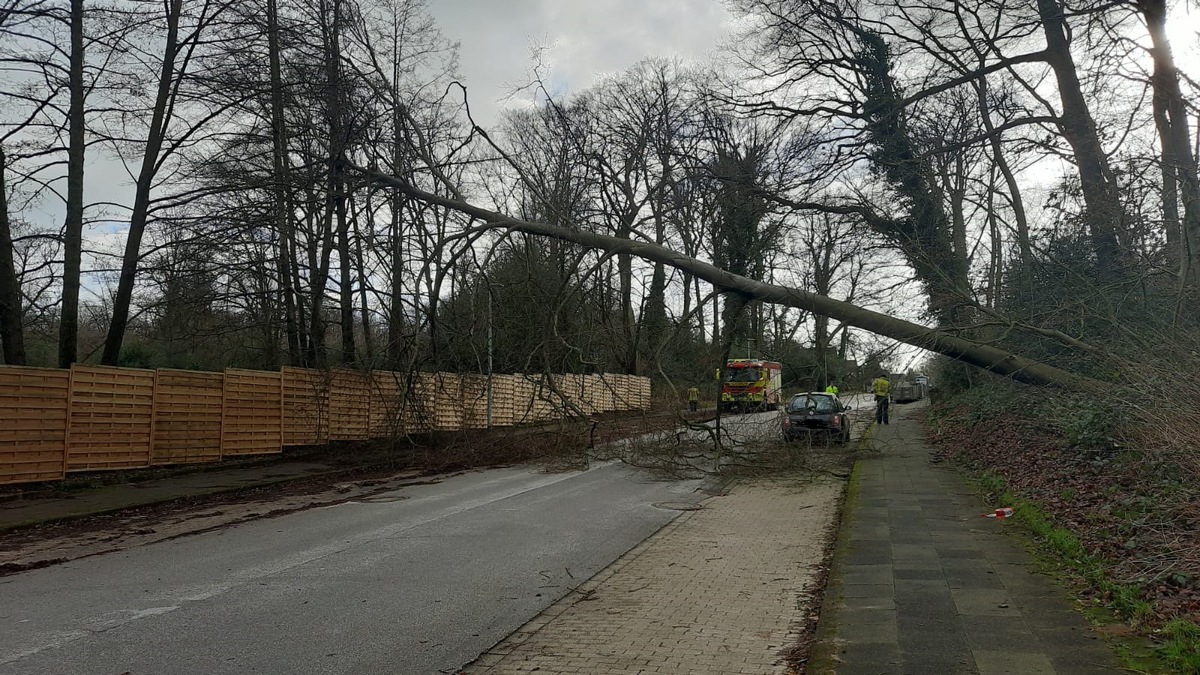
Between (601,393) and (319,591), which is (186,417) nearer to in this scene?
(319,591)

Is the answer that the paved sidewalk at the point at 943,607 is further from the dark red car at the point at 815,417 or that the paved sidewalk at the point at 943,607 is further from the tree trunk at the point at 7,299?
the tree trunk at the point at 7,299

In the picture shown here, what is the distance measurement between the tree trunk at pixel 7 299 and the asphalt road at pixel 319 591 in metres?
8.03

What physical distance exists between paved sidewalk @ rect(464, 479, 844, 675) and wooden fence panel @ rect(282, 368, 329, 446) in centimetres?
1152

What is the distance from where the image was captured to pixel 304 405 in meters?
19.4

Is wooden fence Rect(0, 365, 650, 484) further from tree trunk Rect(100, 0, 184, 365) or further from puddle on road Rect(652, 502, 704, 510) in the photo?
puddle on road Rect(652, 502, 704, 510)

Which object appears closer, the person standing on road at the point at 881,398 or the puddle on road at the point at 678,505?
the puddle on road at the point at 678,505

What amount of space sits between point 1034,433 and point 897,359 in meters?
3.65

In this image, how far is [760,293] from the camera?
17.4m

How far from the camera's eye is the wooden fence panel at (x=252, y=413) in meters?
17.2

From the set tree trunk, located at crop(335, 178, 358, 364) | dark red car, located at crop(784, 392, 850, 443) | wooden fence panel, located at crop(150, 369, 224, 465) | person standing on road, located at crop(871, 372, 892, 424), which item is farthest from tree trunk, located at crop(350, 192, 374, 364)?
person standing on road, located at crop(871, 372, 892, 424)

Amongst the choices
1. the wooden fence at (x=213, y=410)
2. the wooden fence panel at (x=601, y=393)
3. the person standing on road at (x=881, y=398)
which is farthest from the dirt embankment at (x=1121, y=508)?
the person standing on road at (x=881, y=398)

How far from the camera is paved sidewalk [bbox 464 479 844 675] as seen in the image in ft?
17.3

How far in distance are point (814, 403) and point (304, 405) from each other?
12271mm

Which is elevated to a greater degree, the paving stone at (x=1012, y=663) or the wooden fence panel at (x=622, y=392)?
the wooden fence panel at (x=622, y=392)
